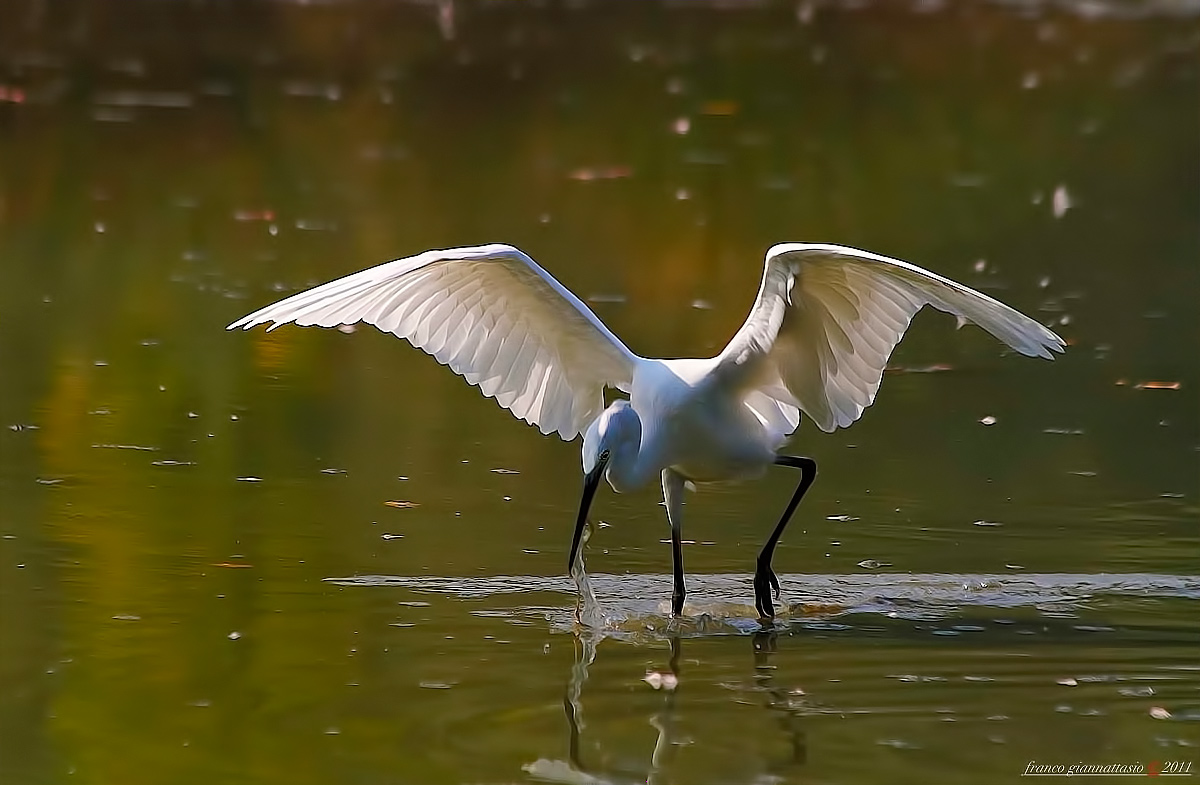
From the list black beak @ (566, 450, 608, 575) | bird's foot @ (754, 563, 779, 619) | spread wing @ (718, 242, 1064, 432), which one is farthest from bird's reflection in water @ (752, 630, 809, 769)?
spread wing @ (718, 242, 1064, 432)

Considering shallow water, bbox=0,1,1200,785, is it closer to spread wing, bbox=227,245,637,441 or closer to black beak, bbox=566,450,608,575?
black beak, bbox=566,450,608,575

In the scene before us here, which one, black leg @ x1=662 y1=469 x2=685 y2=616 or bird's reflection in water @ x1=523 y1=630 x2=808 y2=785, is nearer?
bird's reflection in water @ x1=523 y1=630 x2=808 y2=785

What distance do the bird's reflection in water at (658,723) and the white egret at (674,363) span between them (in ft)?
1.42

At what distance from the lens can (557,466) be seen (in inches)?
418

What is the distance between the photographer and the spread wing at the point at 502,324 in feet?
26.3

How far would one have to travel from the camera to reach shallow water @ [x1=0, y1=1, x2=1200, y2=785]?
22.4ft

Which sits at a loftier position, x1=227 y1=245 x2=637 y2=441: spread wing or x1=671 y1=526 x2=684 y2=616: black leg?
x1=227 y1=245 x2=637 y2=441: spread wing

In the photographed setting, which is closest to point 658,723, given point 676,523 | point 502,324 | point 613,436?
point 613,436

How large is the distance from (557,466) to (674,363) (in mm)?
2147

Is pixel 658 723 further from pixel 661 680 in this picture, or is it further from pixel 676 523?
pixel 676 523

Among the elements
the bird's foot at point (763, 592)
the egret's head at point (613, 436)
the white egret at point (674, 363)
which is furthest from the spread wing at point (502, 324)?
the bird's foot at point (763, 592)

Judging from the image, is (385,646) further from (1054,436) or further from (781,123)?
(781,123)

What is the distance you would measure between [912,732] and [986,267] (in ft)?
→ 30.6

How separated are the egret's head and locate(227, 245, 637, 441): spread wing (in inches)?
15.2
